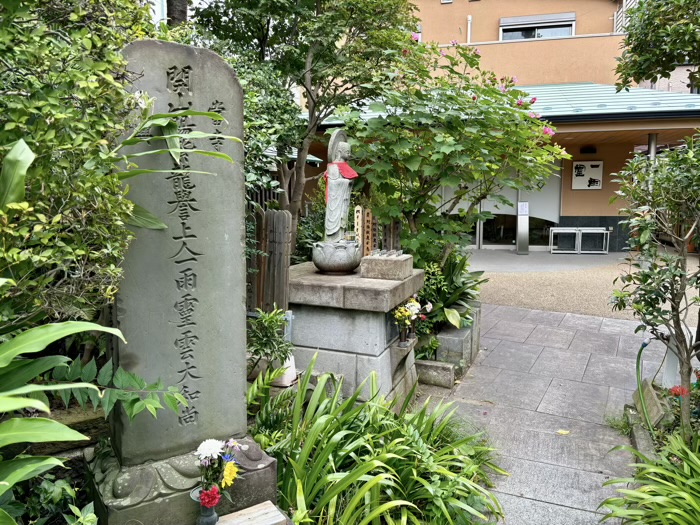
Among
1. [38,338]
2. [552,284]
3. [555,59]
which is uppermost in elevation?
[555,59]

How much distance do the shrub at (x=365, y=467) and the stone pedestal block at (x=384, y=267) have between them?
1.43m

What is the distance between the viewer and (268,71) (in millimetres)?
7582

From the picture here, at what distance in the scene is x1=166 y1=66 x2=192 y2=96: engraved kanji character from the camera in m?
2.33

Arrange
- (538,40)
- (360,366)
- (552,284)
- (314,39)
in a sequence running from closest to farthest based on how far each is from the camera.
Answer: (360,366) → (314,39) → (552,284) → (538,40)

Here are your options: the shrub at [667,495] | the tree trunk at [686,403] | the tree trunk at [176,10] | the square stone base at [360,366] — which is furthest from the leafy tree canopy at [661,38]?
the tree trunk at [176,10]

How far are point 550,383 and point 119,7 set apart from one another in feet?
17.3

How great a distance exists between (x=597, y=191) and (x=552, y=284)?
20.1ft

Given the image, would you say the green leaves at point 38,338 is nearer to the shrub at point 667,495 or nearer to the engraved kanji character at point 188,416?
the engraved kanji character at point 188,416

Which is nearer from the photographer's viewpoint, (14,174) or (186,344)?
(14,174)

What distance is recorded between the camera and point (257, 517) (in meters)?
2.35

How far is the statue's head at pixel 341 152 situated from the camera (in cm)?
475

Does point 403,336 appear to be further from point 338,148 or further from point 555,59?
point 555,59

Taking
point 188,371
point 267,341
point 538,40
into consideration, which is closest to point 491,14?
point 538,40

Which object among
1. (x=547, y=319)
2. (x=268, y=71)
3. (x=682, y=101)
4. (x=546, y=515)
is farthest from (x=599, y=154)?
(x=546, y=515)
